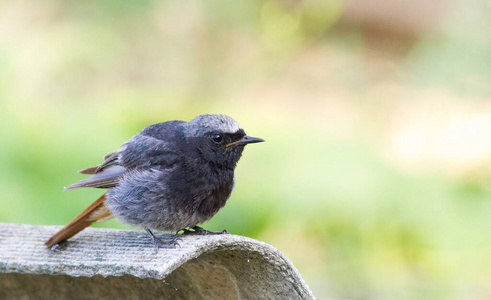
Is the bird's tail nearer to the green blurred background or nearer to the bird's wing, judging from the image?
the bird's wing

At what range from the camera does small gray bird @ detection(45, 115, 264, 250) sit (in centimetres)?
314

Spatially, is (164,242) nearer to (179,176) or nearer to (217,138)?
(179,176)

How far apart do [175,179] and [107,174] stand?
1.42 ft

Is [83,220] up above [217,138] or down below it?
below

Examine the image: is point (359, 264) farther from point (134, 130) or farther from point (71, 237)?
point (71, 237)

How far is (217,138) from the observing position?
126 inches

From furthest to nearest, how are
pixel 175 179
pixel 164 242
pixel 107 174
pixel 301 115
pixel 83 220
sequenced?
1. pixel 301 115
2. pixel 107 174
3. pixel 83 220
4. pixel 175 179
5. pixel 164 242

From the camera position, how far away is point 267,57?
6555 millimetres

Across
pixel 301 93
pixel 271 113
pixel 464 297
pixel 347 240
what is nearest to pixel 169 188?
pixel 347 240

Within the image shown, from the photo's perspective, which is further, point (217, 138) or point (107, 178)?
point (107, 178)

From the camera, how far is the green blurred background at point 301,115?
189 inches

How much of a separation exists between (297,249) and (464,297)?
1.18 metres

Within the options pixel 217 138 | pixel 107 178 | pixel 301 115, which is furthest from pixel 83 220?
pixel 301 115

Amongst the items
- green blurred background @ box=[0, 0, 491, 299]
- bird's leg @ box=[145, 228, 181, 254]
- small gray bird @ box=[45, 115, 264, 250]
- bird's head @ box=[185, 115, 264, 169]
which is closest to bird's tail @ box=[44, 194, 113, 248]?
small gray bird @ box=[45, 115, 264, 250]
